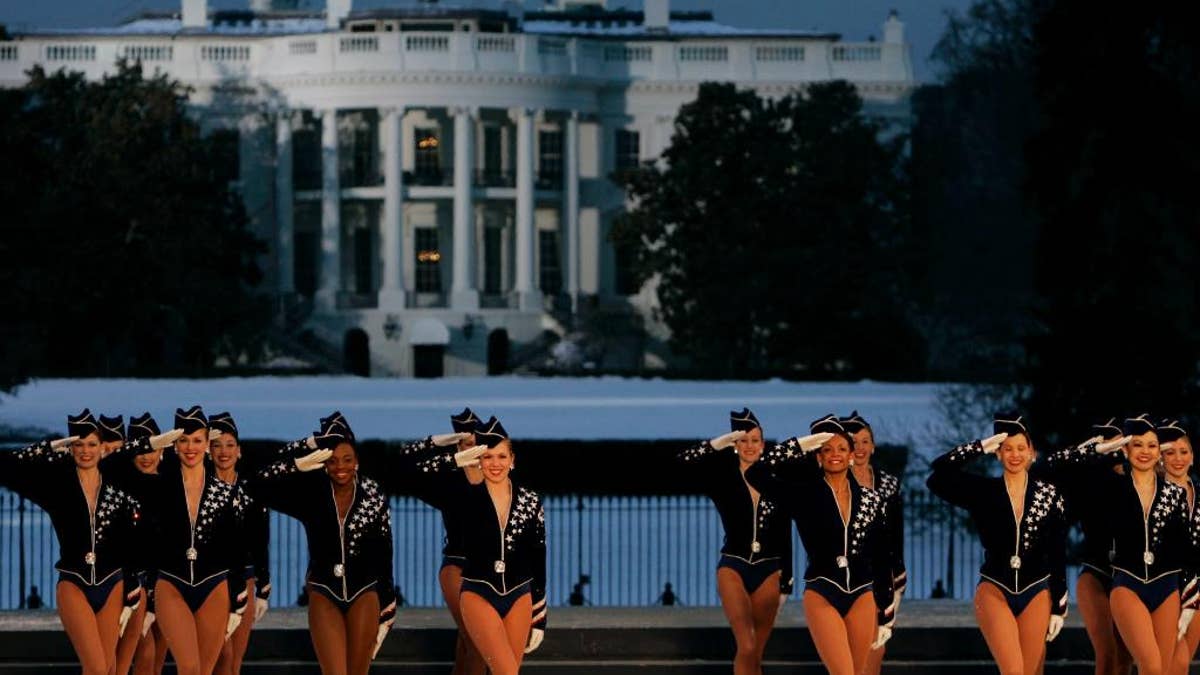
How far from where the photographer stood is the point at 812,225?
67.5m

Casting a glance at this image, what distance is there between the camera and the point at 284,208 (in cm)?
8175

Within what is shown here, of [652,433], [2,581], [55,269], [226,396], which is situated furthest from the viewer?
[226,396]

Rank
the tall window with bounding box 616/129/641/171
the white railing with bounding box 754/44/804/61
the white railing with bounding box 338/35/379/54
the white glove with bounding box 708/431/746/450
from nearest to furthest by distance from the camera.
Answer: the white glove with bounding box 708/431/746/450 → the white railing with bounding box 338/35/379/54 → the tall window with bounding box 616/129/641/171 → the white railing with bounding box 754/44/804/61

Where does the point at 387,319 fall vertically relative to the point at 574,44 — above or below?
below

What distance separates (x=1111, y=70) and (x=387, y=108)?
53.9m

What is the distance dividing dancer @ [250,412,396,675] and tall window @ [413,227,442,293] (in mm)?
66396

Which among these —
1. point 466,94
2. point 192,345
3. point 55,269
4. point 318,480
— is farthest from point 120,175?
point 318,480

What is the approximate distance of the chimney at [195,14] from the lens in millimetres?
88688

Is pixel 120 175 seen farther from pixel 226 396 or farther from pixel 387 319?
pixel 387 319

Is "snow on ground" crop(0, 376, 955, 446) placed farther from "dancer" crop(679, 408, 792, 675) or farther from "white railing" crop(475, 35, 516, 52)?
"dancer" crop(679, 408, 792, 675)

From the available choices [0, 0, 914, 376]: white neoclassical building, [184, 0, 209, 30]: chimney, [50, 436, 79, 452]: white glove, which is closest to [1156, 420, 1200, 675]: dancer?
[50, 436, 79, 452]: white glove

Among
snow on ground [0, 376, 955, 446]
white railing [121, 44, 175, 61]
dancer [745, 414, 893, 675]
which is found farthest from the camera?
white railing [121, 44, 175, 61]

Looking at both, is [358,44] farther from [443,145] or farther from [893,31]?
[893,31]

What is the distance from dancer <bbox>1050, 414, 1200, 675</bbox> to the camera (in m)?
15.9
